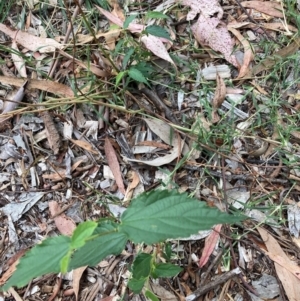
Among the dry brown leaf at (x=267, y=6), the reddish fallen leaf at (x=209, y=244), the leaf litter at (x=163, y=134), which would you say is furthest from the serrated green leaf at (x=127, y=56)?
the reddish fallen leaf at (x=209, y=244)

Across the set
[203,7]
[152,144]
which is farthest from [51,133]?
[203,7]

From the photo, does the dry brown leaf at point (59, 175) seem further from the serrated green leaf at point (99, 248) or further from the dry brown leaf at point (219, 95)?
the serrated green leaf at point (99, 248)

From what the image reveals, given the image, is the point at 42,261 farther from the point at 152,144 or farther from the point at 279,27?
the point at 279,27

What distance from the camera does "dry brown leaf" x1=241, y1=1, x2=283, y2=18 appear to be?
63.7 inches

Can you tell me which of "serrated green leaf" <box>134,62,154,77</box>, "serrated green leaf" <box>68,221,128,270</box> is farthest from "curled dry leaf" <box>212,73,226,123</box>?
"serrated green leaf" <box>68,221,128,270</box>

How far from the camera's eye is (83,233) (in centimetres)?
78

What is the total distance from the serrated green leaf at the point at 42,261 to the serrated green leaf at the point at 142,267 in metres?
0.39

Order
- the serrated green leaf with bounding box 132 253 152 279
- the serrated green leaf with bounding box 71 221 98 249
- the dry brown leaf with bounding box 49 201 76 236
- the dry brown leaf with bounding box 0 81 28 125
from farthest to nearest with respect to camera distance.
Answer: the dry brown leaf with bounding box 0 81 28 125, the dry brown leaf with bounding box 49 201 76 236, the serrated green leaf with bounding box 132 253 152 279, the serrated green leaf with bounding box 71 221 98 249

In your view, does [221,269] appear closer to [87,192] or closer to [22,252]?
[87,192]

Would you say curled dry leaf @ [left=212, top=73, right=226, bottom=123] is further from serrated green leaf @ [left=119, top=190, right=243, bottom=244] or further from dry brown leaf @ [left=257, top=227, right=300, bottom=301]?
serrated green leaf @ [left=119, top=190, right=243, bottom=244]

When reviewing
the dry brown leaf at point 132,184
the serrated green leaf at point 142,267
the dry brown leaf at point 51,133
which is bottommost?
the dry brown leaf at point 132,184

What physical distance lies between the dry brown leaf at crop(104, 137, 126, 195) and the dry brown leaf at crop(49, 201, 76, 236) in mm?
187

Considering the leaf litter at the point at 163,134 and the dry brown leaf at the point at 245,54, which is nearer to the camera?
the leaf litter at the point at 163,134

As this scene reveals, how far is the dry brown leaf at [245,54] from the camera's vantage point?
5.08 feet
